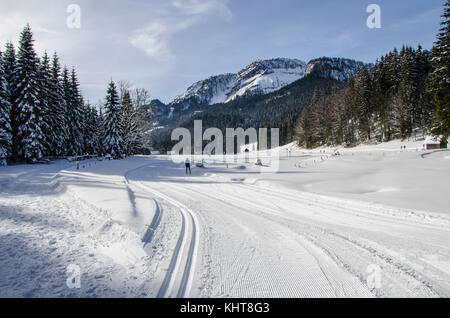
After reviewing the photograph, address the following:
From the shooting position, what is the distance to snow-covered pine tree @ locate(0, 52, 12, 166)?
2195cm

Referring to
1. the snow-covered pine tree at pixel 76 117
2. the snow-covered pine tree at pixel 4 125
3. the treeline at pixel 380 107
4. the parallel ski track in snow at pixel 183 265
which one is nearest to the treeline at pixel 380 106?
the treeline at pixel 380 107

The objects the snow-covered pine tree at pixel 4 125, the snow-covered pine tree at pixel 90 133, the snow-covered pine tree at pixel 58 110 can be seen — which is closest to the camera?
the snow-covered pine tree at pixel 4 125

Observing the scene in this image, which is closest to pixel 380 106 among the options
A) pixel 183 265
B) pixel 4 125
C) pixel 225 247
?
pixel 225 247

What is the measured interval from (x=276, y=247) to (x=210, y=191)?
25.2 feet

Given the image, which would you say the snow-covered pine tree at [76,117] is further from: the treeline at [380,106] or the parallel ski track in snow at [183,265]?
the treeline at [380,106]

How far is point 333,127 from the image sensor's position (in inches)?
2299

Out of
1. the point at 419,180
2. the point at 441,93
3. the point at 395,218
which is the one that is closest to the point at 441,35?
the point at 441,93

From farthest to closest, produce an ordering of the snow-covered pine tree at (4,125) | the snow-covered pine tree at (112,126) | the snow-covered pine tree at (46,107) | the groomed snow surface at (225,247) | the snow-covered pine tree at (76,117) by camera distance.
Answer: the snow-covered pine tree at (76,117) → the snow-covered pine tree at (112,126) → the snow-covered pine tree at (46,107) → the snow-covered pine tree at (4,125) → the groomed snow surface at (225,247)

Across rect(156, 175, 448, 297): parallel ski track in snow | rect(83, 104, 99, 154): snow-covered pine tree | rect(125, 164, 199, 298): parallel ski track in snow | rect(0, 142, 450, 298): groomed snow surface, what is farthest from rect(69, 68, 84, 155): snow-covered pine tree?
rect(125, 164, 199, 298): parallel ski track in snow

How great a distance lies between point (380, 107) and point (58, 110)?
69.2 metres

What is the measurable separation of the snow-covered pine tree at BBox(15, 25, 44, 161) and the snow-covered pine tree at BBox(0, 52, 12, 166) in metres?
1.42

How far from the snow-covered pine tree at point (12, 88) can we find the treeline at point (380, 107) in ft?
205

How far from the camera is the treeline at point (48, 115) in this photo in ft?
80.7
